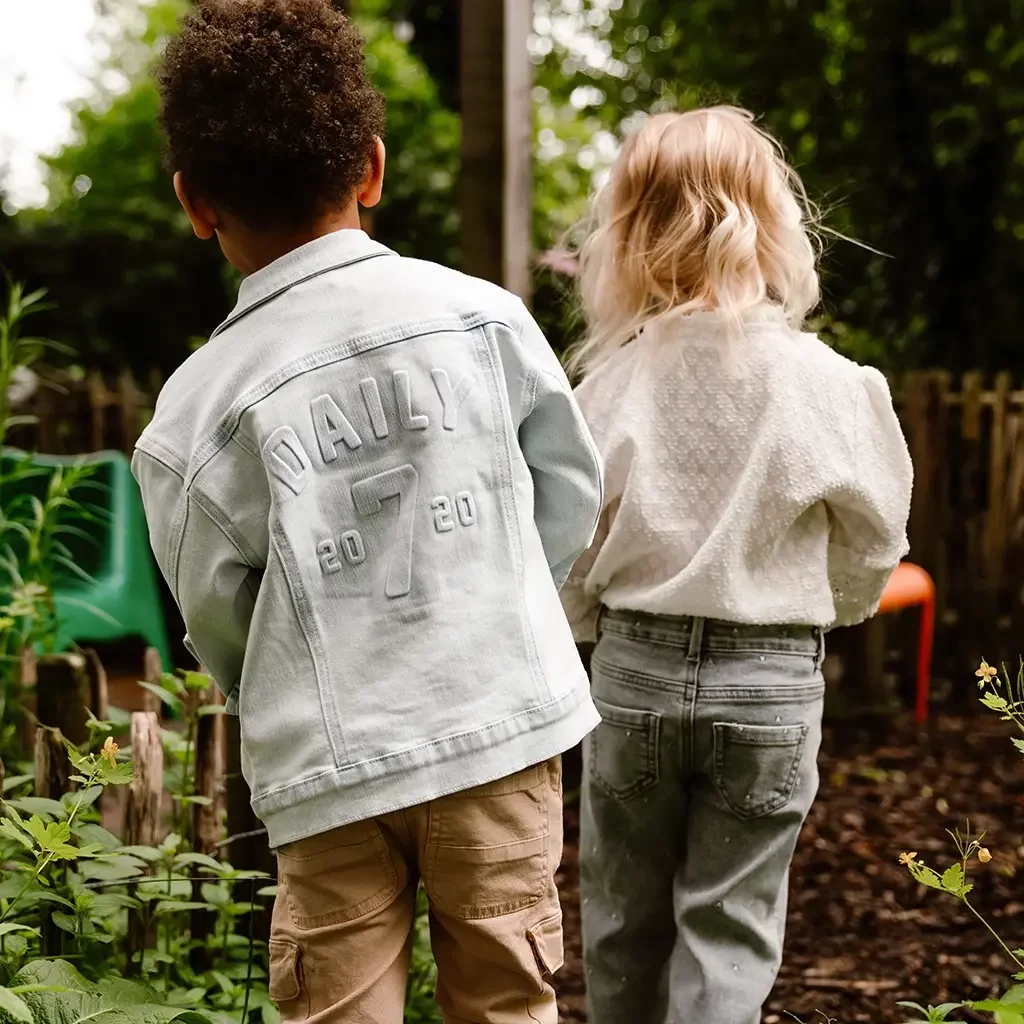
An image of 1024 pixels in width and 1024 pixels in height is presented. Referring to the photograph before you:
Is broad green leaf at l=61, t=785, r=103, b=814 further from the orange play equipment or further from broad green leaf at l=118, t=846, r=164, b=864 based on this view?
the orange play equipment

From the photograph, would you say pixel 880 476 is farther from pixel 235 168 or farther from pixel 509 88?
pixel 509 88

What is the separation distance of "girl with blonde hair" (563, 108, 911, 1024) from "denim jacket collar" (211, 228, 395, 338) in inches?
26.0

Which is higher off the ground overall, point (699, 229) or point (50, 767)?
point (699, 229)

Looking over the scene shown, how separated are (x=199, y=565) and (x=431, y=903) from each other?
516 millimetres

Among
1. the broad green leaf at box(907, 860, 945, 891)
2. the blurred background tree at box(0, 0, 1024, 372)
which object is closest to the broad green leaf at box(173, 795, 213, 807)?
the broad green leaf at box(907, 860, 945, 891)

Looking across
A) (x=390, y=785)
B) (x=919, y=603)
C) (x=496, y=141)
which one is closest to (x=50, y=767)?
(x=390, y=785)

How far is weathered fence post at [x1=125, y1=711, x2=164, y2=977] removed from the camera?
2236 millimetres

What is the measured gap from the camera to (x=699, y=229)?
2.15 meters

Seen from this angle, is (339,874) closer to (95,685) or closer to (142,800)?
(142,800)

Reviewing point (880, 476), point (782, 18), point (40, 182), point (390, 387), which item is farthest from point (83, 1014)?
point (40, 182)

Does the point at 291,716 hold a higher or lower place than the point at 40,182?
lower

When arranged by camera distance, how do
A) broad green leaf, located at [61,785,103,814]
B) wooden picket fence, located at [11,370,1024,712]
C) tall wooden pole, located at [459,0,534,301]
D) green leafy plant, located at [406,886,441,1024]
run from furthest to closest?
wooden picket fence, located at [11,370,1024,712] < tall wooden pole, located at [459,0,534,301] < green leafy plant, located at [406,886,441,1024] < broad green leaf, located at [61,785,103,814]

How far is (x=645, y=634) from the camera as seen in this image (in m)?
2.16

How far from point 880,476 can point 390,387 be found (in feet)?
3.10
